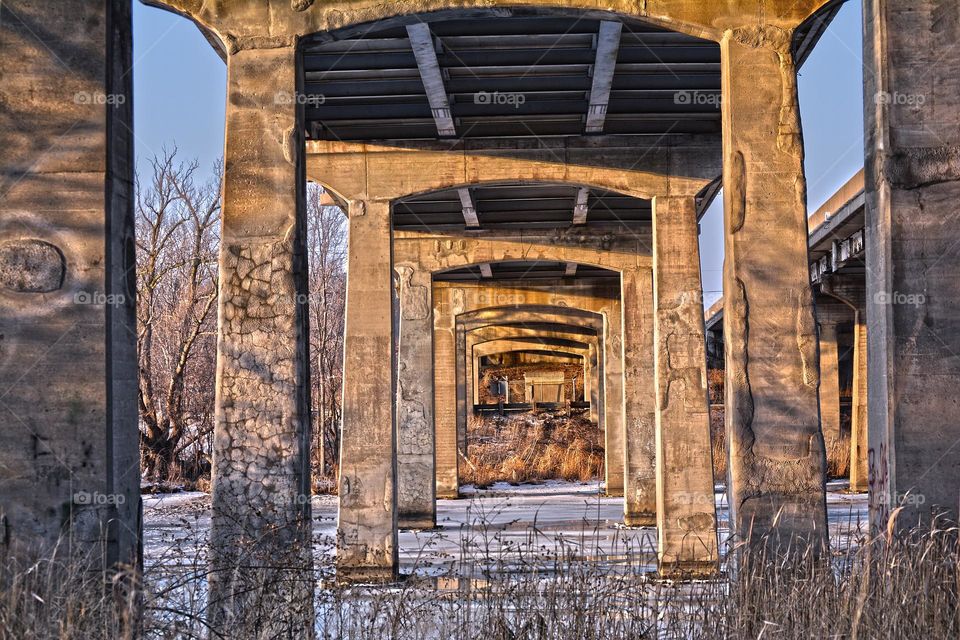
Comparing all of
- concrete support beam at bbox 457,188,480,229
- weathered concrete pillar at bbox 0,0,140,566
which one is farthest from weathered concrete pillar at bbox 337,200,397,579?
weathered concrete pillar at bbox 0,0,140,566

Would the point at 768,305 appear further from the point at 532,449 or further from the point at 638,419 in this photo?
the point at 532,449

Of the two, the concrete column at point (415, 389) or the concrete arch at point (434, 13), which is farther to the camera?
the concrete column at point (415, 389)

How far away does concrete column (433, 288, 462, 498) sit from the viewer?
24422mm

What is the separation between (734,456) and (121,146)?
514 cm

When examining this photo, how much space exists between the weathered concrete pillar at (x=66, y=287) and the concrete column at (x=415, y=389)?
41.9ft

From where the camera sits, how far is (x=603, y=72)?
1205 centimetres

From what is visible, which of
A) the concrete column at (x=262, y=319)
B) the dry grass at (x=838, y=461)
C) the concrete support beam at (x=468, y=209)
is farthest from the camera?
the dry grass at (x=838, y=461)

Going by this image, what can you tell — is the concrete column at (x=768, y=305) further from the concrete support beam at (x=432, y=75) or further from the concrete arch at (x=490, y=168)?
the concrete arch at (x=490, y=168)

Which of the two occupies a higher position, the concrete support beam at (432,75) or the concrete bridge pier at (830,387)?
the concrete support beam at (432,75)

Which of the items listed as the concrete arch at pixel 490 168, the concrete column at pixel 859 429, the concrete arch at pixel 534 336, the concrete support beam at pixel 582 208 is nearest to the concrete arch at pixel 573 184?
the concrete arch at pixel 490 168

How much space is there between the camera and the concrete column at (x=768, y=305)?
8.16 metres

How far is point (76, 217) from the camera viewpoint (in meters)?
→ 7.70

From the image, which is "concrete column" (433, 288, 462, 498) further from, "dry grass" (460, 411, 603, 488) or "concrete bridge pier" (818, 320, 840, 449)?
"concrete bridge pier" (818, 320, 840, 449)

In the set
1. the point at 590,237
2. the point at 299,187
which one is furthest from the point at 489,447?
the point at 299,187
